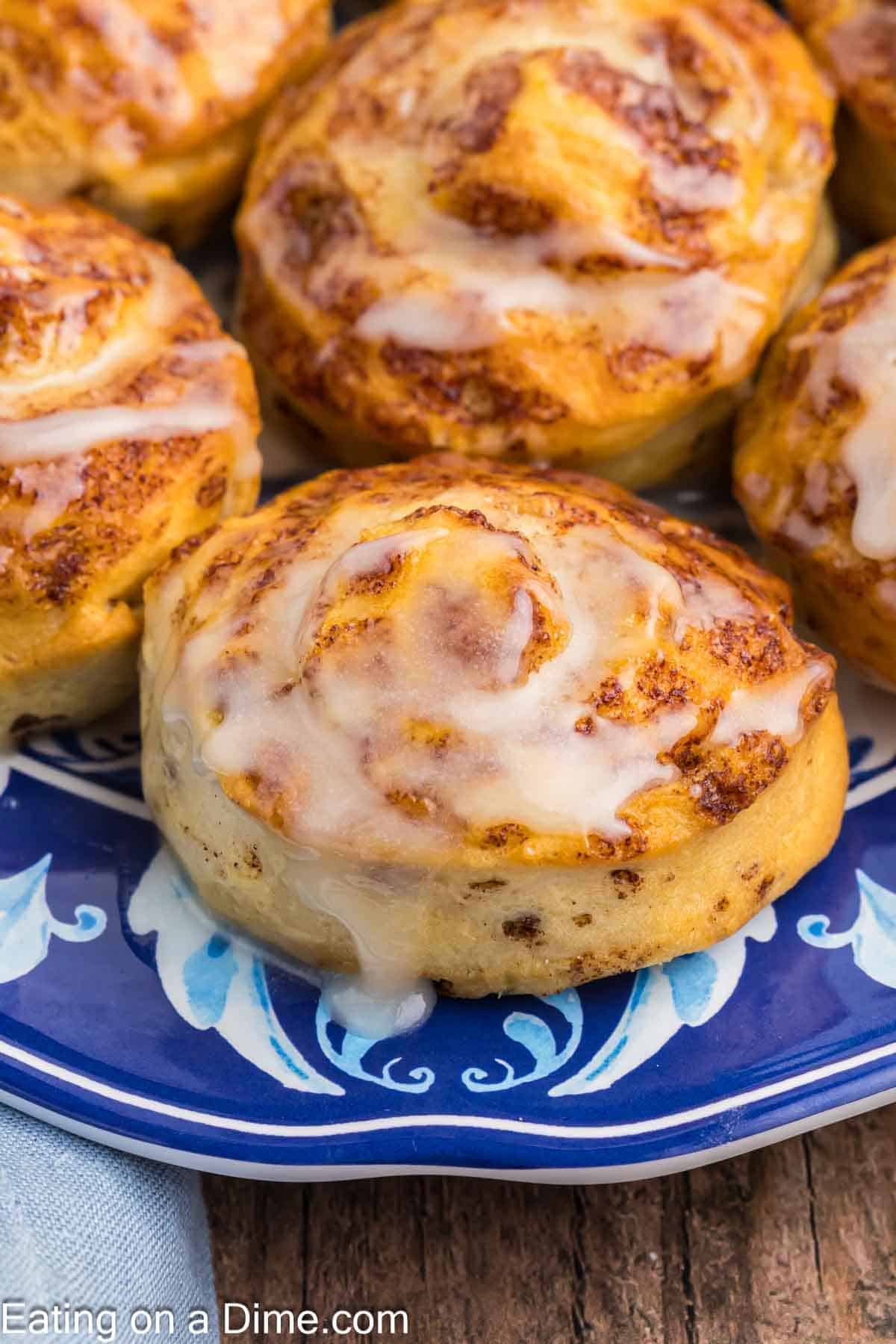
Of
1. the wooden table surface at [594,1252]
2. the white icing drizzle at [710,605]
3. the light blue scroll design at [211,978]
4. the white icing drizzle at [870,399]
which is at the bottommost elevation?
the wooden table surface at [594,1252]

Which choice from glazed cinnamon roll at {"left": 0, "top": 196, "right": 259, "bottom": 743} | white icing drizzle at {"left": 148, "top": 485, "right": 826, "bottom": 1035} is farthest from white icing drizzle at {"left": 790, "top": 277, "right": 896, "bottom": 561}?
glazed cinnamon roll at {"left": 0, "top": 196, "right": 259, "bottom": 743}

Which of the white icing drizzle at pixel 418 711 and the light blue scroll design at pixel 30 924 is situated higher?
the white icing drizzle at pixel 418 711

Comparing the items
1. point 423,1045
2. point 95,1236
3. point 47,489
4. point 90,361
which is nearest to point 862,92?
point 90,361

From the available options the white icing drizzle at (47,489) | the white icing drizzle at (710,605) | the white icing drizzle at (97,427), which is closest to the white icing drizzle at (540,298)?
the white icing drizzle at (97,427)

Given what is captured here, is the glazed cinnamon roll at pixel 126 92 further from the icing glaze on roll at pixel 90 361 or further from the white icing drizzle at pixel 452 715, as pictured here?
the white icing drizzle at pixel 452 715

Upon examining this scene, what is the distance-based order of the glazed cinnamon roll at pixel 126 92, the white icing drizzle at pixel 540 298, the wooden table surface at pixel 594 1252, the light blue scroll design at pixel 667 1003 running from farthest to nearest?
the glazed cinnamon roll at pixel 126 92
the white icing drizzle at pixel 540 298
the wooden table surface at pixel 594 1252
the light blue scroll design at pixel 667 1003

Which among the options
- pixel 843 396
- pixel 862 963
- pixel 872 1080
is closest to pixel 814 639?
pixel 843 396
